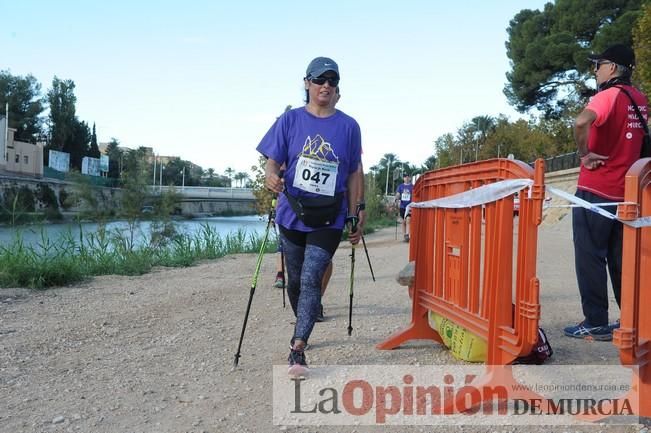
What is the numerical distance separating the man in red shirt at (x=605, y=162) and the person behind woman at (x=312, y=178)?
1.69 metres

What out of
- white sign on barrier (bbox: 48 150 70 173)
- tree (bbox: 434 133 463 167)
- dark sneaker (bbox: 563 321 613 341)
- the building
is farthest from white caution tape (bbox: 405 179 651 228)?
white sign on barrier (bbox: 48 150 70 173)

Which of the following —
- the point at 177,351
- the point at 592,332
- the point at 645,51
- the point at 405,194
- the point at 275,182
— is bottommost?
the point at 177,351

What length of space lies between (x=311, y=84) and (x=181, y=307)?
334 centimetres

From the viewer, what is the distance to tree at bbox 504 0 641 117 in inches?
1447

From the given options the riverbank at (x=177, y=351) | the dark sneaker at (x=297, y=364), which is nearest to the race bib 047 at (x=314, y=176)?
the dark sneaker at (x=297, y=364)

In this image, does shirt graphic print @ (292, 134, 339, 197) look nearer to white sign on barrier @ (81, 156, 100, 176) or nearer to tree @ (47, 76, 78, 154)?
white sign on barrier @ (81, 156, 100, 176)

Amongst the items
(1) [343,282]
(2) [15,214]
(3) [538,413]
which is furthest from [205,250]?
(3) [538,413]

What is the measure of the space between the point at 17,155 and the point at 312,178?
83.9m

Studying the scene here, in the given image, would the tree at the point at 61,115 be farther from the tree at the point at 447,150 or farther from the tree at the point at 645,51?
the tree at the point at 645,51

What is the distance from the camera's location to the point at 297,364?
12.8 feet

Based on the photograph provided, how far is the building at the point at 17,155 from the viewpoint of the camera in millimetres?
70000

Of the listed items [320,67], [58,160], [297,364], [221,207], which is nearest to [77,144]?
[58,160]

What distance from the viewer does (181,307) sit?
660 cm

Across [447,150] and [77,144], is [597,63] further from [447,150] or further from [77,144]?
[77,144]
